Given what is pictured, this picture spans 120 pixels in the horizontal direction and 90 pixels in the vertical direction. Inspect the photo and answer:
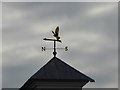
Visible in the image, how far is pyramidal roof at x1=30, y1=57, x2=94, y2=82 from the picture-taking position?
23.2 meters

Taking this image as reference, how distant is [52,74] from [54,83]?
2.24ft

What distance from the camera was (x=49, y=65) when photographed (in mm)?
24125

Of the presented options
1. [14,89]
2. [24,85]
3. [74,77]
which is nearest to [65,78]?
[74,77]

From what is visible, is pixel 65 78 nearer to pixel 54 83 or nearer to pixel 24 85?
pixel 54 83

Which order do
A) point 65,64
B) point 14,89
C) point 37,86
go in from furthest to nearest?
1. point 14,89
2. point 65,64
3. point 37,86

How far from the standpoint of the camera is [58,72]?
23734 millimetres

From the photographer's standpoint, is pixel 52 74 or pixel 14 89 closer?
pixel 52 74

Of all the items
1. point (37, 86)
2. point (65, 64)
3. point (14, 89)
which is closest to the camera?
point (37, 86)

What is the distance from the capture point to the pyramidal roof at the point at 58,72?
23.2 meters

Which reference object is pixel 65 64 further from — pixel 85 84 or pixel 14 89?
pixel 14 89

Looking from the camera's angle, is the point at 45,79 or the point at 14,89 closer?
the point at 45,79

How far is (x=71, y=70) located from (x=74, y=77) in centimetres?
66

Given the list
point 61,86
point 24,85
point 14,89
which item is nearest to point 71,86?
point 61,86

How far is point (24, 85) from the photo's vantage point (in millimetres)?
24953
